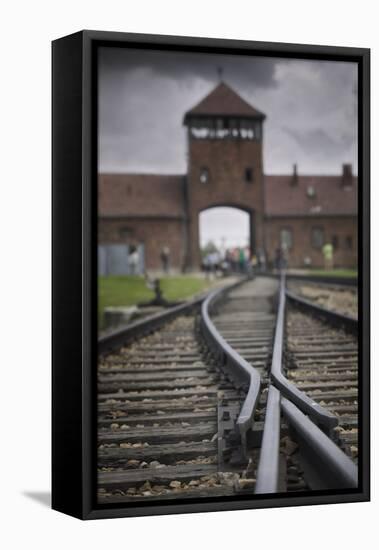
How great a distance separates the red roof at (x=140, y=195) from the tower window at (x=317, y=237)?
43.6 inches

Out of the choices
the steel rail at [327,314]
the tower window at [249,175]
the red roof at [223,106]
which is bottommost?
the steel rail at [327,314]

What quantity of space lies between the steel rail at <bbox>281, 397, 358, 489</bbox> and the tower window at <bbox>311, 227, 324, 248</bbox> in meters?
1.37

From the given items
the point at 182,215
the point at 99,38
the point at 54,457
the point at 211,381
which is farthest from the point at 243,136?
the point at 54,457

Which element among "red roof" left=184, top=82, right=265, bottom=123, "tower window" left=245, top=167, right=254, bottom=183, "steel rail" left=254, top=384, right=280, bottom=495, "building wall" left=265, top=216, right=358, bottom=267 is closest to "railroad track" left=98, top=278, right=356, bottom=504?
"steel rail" left=254, top=384, right=280, bottom=495

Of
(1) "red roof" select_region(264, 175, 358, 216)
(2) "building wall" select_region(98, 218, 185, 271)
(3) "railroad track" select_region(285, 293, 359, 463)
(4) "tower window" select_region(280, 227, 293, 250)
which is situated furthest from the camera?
(4) "tower window" select_region(280, 227, 293, 250)

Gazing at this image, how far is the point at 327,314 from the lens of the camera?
8.80 m

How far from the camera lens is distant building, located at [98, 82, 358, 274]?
8.30m

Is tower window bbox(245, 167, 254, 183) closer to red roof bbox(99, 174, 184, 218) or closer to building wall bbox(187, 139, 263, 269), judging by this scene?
building wall bbox(187, 139, 263, 269)

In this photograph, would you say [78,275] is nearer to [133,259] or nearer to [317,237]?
[133,259]

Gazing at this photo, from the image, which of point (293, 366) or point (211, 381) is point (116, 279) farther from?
point (293, 366)

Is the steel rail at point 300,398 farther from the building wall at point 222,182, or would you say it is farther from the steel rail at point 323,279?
the building wall at point 222,182

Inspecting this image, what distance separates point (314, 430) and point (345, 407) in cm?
80

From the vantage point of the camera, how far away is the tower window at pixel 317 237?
8711mm

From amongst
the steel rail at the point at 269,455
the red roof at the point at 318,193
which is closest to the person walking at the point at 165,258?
the red roof at the point at 318,193
